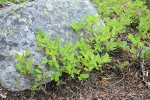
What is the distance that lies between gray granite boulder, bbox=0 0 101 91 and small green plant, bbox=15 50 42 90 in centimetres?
9

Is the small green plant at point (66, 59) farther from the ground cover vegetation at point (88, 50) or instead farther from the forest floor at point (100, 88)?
the forest floor at point (100, 88)

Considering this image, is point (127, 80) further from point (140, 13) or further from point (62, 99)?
point (140, 13)

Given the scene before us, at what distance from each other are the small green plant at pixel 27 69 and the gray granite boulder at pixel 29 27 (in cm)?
9

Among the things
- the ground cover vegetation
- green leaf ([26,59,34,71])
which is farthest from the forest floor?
green leaf ([26,59,34,71])

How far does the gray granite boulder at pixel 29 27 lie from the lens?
11.0 ft

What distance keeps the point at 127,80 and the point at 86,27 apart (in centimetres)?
97

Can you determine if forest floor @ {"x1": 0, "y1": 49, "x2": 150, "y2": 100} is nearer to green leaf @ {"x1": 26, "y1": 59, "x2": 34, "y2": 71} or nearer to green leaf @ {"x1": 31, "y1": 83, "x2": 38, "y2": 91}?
green leaf @ {"x1": 31, "y1": 83, "x2": 38, "y2": 91}

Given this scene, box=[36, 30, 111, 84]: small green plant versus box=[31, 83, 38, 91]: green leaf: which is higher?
box=[36, 30, 111, 84]: small green plant

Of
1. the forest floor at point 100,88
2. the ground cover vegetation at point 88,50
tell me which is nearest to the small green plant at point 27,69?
the ground cover vegetation at point 88,50

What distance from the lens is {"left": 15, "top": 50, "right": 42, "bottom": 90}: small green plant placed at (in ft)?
10.7

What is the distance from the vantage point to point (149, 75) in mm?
3842

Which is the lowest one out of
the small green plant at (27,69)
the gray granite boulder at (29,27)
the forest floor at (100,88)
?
the forest floor at (100,88)

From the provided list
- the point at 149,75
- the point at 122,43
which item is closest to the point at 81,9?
the point at 122,43

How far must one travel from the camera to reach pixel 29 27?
12.2ft
